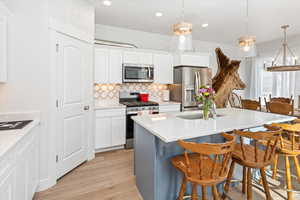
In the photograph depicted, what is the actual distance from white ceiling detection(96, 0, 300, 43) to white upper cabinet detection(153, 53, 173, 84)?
77cm

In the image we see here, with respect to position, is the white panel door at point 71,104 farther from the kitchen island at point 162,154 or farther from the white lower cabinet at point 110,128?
the kitchen island at point 162,154

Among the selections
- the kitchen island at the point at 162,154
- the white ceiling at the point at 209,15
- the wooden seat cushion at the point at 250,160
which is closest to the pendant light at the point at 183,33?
the white ceiling at the point at 209,15

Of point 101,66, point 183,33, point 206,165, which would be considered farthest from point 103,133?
point 183,33

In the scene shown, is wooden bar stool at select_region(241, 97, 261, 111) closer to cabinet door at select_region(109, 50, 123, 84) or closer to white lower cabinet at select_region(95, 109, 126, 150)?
white lower cabinet at select_region(95, 109, 126, 150)

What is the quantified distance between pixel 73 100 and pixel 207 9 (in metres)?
3.04

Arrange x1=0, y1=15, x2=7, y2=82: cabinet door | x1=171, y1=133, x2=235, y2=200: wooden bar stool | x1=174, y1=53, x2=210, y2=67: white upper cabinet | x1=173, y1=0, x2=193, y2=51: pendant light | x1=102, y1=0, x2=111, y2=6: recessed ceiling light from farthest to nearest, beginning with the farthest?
x1=174, y1=53, x2=210, y2=67: white upper cabinet
x1=102, y1=0, x2=111, y2=6: recessed ceiling light
x1=173, y1=0, x2=193, y2=51: pendant light
x1=0, y1=15, x2=7, y2=82: cabinet door
x1=171, y1=133, x2=235, y2=200: wooden bar stool

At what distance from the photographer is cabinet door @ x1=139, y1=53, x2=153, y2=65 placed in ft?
13.2

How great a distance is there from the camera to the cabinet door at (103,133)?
329cm

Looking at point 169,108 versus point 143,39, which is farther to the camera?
point 143,39

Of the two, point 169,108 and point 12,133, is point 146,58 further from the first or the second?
point 12,133

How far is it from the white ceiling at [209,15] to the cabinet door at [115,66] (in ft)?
2.66

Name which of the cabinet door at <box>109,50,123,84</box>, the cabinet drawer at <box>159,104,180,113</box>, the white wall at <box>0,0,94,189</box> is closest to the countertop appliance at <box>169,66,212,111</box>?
the cabinet drawer at <box>159,104,180,113</box>

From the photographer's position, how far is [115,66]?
12.2 feet

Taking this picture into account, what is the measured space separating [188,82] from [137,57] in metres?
1.47
